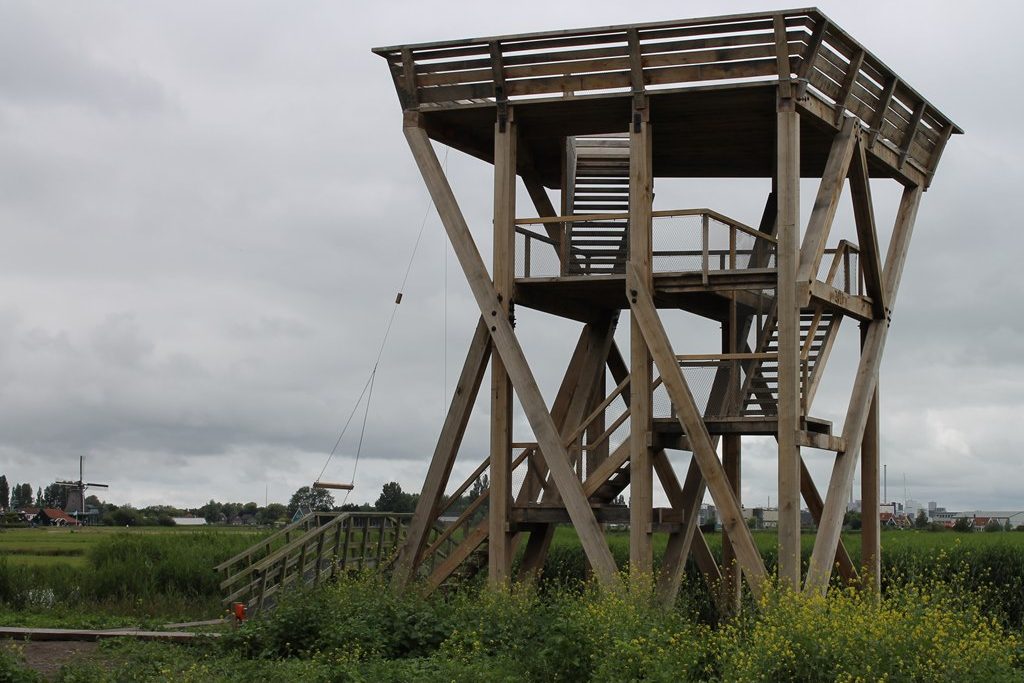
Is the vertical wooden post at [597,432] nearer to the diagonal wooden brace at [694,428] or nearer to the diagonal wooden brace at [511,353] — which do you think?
Result: the diagonal wooden brace at [511,353]

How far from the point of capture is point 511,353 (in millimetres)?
24766

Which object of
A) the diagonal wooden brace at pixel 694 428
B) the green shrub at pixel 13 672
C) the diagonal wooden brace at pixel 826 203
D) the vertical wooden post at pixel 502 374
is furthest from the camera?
the vertical wooden post at pixel 502 374

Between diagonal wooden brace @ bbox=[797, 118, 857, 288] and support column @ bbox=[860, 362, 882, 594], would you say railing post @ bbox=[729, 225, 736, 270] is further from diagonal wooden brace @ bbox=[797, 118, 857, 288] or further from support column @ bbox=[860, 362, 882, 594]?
support column @ bbox=[860, 362, 882, 594]

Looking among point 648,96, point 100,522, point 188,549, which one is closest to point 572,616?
point 648,96

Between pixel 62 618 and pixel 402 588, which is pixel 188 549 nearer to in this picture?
pixel 62 618

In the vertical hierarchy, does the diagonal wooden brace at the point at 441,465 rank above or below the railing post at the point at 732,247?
below

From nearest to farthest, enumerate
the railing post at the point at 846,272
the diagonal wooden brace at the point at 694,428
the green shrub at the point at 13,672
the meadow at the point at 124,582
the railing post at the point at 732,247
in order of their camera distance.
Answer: the green shrub at the point at 13,672, the diagonal wooden brace at the point at 694,428, the railing post at the point at 732,247, the railing post at the point at 846,272, the meadow at the point at 124,582

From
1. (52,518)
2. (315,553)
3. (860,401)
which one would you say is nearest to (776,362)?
(860,401)

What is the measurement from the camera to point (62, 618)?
30906 mm

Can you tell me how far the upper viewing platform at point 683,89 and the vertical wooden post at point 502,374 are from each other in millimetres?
718

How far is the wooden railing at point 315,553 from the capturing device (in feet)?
88.8

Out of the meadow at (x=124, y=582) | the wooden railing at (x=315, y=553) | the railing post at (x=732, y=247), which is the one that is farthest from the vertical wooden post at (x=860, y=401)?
the meadow at (x=124, y=582)

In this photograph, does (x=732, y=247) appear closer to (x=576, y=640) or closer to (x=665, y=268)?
(x=665, y=268)

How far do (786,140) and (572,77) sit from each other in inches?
156
